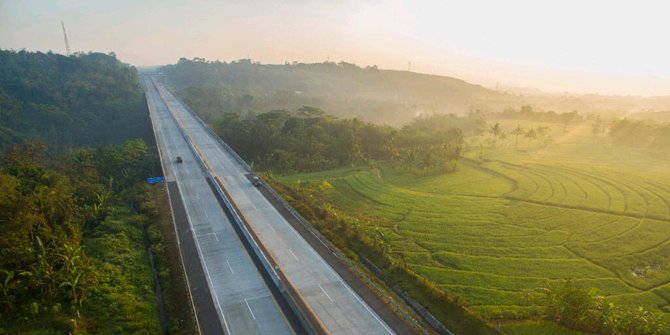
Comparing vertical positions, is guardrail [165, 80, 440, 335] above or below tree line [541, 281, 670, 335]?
above

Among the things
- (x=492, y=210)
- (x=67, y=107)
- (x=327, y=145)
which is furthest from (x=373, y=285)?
(x=67, y=107)

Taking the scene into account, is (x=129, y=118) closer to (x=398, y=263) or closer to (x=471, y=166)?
(x=471, y=166)

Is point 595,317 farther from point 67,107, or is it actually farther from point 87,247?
point 67,107

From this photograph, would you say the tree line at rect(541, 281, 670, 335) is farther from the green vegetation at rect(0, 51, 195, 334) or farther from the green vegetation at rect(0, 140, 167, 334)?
the green vegetation at rect(0, 140, 167, 334)

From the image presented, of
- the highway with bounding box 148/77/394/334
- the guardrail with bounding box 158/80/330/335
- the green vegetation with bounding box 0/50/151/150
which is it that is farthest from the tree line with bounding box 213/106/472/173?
the guardrail with bounding box 158/80/330/335

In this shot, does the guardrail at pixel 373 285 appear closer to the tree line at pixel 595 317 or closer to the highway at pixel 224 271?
the highway at pixel 224 271
